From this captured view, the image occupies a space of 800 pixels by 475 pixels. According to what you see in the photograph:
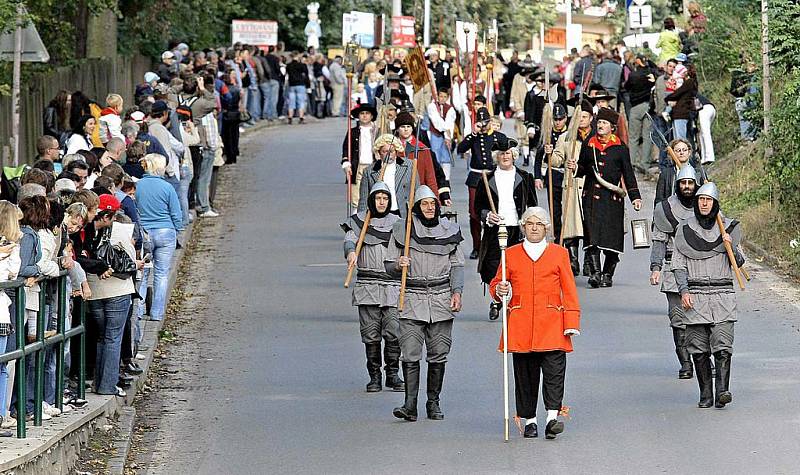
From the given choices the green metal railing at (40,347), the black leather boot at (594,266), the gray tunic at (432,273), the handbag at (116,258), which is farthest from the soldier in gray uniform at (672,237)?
the black leather boot at (594,266)

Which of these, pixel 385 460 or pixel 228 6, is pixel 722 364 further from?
pixel 228 6

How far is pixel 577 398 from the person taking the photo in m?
11.7

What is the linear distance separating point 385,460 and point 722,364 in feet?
9.04

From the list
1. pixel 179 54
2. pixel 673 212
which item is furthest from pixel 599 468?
pixel 179 54

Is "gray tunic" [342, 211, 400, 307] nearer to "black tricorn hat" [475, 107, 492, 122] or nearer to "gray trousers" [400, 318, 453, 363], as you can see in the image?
"gray trousers" [400, 318, 453, 363]

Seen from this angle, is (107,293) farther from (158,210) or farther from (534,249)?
(158,210)

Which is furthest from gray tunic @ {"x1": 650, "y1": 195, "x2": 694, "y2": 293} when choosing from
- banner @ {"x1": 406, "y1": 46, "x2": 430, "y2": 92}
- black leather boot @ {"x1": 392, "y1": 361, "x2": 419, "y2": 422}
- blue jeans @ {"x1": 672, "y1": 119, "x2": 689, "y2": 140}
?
blue jeans @ {"x1": 672, "y1": 119, "x2": 689, "y2": 140}

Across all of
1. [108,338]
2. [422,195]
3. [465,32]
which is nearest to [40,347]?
[108,338]

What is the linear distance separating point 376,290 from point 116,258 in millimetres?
2057

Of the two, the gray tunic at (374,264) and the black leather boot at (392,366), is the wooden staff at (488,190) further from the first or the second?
the black leather boot at (392,366)

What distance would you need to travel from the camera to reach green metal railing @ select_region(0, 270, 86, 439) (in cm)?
894

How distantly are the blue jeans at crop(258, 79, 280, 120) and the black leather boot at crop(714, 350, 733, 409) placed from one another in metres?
31.1

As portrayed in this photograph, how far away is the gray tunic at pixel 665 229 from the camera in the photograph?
482 inches

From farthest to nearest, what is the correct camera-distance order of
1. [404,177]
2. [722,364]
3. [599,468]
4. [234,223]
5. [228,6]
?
1. [228,6]
2. [234,223]
3. [404,177]
4. [722,364]
5. [599,468]
